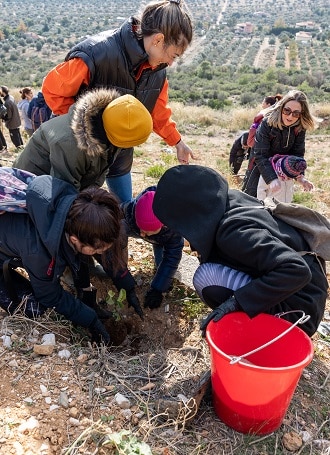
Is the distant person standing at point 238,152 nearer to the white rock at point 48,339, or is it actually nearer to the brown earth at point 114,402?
the brown earth at point 114,402

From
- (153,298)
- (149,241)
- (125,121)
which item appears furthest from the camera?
(153,298)

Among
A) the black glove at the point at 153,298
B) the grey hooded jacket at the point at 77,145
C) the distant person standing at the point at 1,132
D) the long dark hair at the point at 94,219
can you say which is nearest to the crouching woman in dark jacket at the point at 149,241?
the black glove at the point at 153,298

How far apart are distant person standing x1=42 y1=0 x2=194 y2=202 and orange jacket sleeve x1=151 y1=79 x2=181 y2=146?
307 mm

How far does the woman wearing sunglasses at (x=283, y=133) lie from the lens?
3711 mm

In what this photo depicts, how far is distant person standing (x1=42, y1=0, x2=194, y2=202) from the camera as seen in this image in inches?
92.1

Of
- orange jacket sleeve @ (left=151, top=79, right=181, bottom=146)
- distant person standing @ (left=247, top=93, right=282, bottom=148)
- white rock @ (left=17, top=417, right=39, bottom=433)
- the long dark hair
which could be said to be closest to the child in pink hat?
distant person standing @ (left=247, top=93, right=282, bottom=148)

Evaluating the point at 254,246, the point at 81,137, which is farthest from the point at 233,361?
the point at 81,137

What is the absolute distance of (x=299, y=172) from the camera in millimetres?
3869

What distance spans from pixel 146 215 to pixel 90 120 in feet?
2.05

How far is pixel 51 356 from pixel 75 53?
5.32ft

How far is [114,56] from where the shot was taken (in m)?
2.47

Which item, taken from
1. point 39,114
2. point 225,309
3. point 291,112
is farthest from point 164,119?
point 39,114

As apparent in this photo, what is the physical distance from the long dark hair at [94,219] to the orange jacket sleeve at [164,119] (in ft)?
3.65

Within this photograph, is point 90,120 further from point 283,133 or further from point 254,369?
point 283,133
